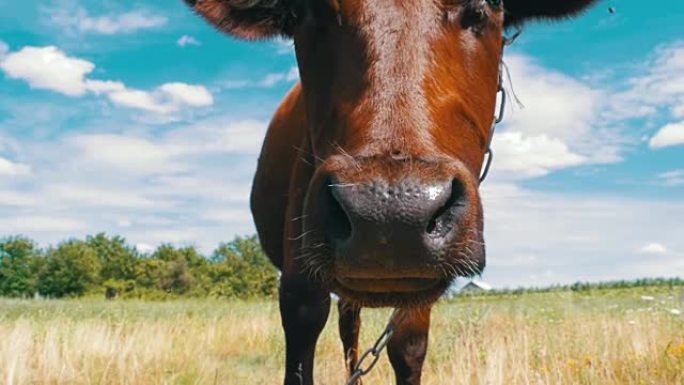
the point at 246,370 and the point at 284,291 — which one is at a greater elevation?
the point at 284,291

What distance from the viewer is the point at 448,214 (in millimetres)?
2061

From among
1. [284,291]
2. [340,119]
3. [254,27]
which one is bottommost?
[284,291]

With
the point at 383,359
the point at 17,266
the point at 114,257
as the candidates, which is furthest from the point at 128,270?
the point at 383,359

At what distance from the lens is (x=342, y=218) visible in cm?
214

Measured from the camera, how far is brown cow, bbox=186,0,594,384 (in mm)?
1993

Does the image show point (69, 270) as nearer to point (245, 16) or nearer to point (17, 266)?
point (17, 266)

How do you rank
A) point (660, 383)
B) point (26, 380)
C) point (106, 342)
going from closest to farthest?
point (660, 383), point (26, 380), point (106, 342)

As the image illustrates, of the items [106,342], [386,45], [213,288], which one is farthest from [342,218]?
[213,288]

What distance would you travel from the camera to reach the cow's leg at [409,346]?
4281 mm

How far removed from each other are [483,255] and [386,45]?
0.77m

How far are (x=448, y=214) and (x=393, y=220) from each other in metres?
0.20

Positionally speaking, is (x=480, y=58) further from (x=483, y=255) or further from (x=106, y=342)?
(x=106, y=342)

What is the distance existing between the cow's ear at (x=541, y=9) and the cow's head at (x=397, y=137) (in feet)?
1.77

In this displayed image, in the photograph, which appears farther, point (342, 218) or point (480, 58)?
point (480, 58)
